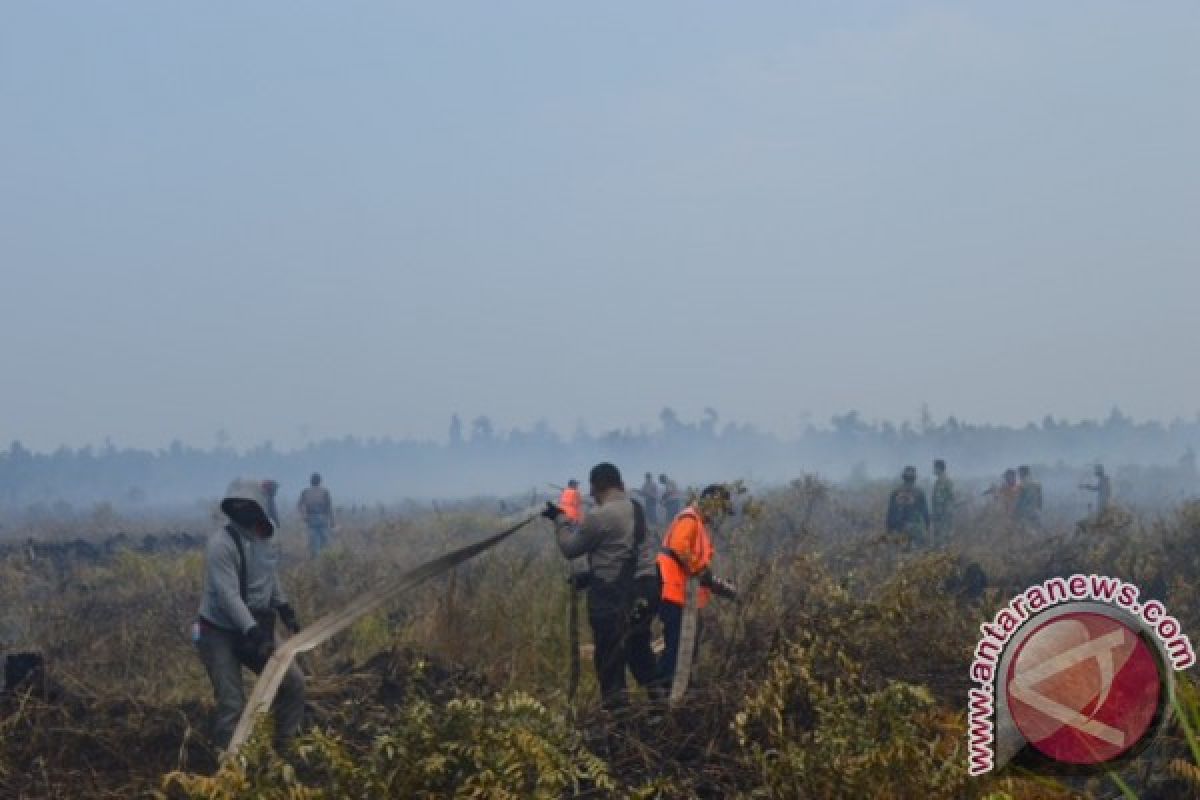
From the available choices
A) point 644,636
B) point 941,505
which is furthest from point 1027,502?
point 644,636

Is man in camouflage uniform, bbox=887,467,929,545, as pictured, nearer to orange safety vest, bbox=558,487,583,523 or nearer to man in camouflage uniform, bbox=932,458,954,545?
man in camouflage uniform, bbox=932,458,954,545

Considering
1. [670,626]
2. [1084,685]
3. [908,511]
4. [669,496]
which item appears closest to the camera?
[1084,685]

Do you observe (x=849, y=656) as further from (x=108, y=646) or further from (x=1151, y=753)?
(x=108, y=646)

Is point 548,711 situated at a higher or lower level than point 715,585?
lower

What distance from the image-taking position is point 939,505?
20.8 meters

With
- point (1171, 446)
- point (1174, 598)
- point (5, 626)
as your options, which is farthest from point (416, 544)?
point (1171, 446)

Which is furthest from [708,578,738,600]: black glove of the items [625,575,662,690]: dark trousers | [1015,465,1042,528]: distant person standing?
[1015,465,1042,528]: distant person standing

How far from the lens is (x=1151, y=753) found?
6273 mm

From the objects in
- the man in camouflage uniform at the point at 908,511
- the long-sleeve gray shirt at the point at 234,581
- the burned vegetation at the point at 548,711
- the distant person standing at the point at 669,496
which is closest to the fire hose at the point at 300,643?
the burned vegetation at the point at 548,711

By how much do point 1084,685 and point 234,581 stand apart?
446cm

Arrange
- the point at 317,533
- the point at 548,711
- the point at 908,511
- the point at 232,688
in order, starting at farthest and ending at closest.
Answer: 1. the point at 317,533
2. the point at 908,511
3. the point at 232,688
4. the point at 548,711

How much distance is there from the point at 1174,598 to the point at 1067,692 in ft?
28.3

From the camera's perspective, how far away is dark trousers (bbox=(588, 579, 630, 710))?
8.27 metres

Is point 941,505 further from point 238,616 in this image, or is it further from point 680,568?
point 238,616
